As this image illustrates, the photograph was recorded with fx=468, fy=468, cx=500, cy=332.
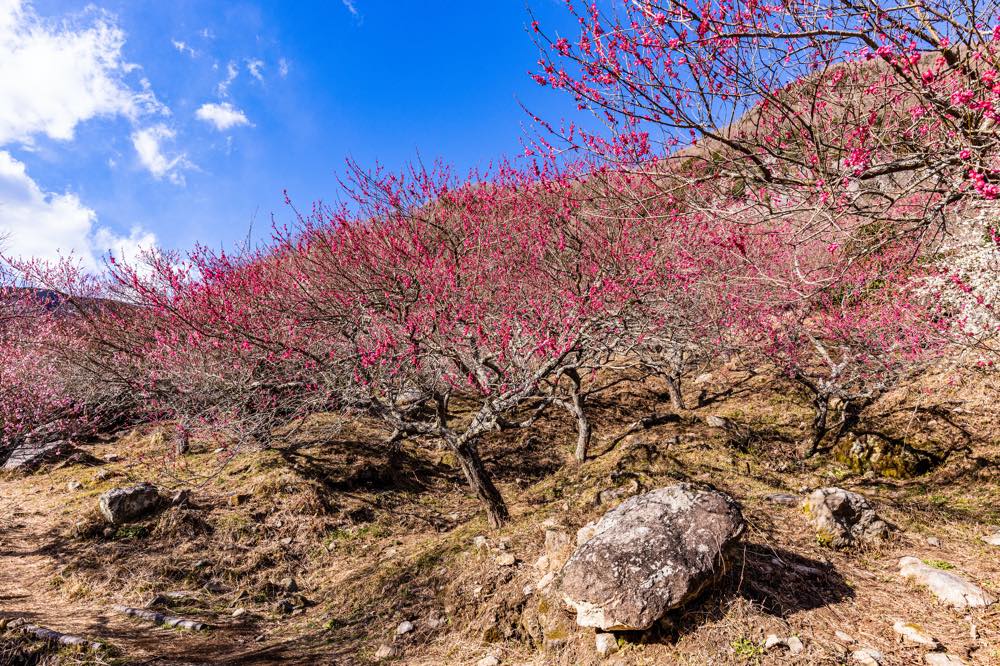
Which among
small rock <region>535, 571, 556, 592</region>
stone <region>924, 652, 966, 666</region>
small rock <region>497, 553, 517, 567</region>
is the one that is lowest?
stone <region>924, 652, 966, 666</region>

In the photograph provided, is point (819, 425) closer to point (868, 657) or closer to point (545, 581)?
point (868, 657)

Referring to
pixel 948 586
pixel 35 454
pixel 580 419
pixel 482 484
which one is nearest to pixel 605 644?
pixel 948 586

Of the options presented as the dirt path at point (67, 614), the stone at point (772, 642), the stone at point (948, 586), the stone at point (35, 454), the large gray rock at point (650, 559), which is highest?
the stone at point (35, 454)

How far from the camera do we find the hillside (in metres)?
3.34

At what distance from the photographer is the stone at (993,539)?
4400 mm

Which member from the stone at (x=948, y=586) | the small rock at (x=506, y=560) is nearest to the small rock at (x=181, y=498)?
the small rock at (x=506, y=560)

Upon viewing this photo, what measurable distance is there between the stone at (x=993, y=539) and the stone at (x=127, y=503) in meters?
10.5

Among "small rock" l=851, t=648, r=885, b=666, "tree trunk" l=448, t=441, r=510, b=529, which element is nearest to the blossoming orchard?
"tree trunk" l=448, t=441, r=510, b=529

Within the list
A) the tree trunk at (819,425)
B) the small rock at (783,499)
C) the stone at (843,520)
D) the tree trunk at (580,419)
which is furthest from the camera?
the tree trunk at (580,419)

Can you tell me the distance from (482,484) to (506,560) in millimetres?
1485

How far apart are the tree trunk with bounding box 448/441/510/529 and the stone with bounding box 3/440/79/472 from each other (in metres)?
10.7

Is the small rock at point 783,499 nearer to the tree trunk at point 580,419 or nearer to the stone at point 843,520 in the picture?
the stone at point 843,520

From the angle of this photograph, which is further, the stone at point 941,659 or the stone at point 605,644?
the stone at point 605,644

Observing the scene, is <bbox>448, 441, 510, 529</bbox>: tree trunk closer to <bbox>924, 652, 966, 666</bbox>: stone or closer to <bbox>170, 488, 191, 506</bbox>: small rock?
<bbox>924, 652, 966, 666</bbox>: stone
